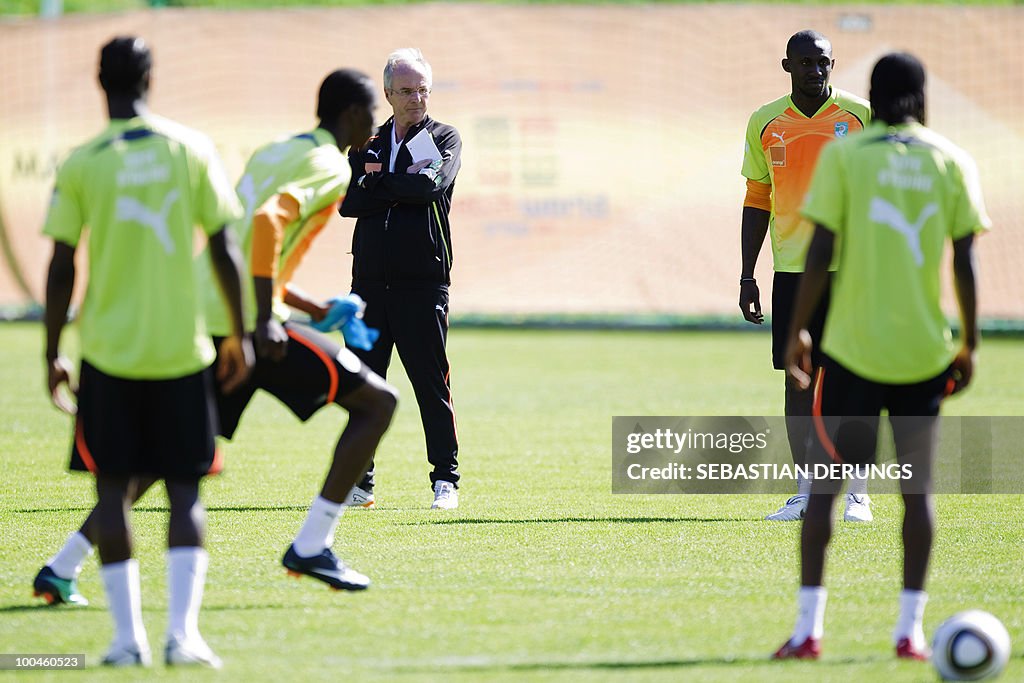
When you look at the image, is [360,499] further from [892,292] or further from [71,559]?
[892,292]

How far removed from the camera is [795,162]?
8.77 m

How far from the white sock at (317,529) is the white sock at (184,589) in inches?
44.3

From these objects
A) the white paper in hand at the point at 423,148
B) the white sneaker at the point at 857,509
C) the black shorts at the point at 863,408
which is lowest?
the white sneaker at the point at 857,509

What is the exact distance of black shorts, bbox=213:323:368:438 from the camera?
6207mm

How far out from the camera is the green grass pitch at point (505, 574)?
542cm

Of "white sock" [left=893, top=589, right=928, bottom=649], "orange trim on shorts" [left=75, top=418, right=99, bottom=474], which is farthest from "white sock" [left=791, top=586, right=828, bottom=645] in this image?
"orange trim on shorts" [left=75, top=418, right=99, bottom=474]

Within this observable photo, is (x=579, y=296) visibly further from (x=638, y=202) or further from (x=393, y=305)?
(x=393, y=305)

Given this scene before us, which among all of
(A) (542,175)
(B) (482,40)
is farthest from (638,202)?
(B) (482,40)

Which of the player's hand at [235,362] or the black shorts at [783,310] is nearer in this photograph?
the player's hand at [235,362]

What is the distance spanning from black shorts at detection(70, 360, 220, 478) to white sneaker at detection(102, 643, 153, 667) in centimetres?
57

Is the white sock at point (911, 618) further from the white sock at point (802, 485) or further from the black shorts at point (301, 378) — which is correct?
the white sock at point (802, 485)

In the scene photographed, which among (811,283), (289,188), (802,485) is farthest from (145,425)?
(802,485)

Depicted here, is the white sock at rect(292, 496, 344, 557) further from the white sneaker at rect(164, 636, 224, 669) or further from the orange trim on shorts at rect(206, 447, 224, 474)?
the white sneaker at rect(164, 636, 224, 669)

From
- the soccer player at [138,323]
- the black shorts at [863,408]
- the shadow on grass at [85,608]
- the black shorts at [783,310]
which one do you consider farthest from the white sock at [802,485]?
the soccer player at [138,323]
